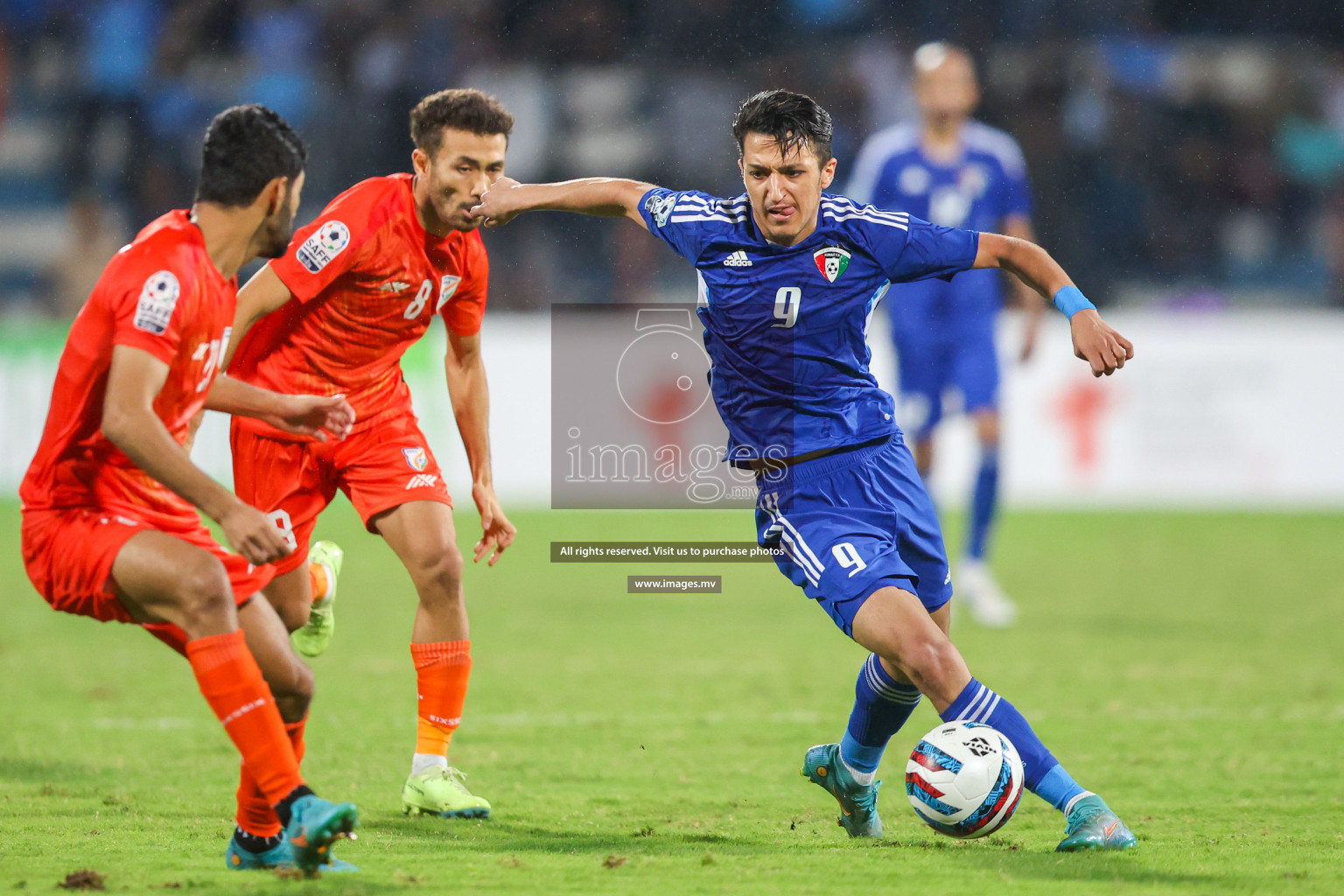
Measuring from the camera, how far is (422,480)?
502 centimetres

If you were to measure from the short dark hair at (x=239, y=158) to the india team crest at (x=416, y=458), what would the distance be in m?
1.44

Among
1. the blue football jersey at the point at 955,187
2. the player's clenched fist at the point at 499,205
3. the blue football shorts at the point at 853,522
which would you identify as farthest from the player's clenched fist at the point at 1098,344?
the blue football jersey at the point at 955,187

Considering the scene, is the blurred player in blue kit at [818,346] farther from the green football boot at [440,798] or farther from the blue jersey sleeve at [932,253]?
the green football boot at [440,798]

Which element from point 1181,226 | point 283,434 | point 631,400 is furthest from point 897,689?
point 1181,226

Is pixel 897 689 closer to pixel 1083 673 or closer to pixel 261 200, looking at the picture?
pixel 261 200

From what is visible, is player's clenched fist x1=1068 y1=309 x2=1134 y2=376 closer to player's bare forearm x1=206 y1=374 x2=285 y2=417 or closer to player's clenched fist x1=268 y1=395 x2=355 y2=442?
player's clenched fist x1=268 y1=395 x2=355 y2=442

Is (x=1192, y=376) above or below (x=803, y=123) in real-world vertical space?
below

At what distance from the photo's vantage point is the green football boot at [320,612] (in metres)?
5.39

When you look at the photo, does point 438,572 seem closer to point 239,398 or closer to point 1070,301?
point 239,398

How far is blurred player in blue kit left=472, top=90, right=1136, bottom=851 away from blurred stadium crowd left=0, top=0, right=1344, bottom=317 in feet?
35.3

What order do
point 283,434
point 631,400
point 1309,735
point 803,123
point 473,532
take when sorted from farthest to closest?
1. point 631,400
2. point 473,532
3. point 1309,735
4. point 283,434
5. point 803,123

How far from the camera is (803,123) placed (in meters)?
4.40

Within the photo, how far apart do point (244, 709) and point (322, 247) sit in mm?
1825

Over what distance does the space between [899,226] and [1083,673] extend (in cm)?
372
